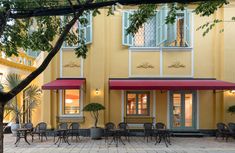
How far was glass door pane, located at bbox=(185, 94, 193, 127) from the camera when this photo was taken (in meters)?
16.2

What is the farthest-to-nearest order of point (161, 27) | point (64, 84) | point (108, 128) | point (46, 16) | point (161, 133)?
point (161, 27)
point (64, 84)
point (108, 128)
point (161, 133)
point (46, 16)

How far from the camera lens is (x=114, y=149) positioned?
12.0 m

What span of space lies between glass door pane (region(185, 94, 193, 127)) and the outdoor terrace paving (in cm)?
173

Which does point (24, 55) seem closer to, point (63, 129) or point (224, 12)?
point (63, 129)

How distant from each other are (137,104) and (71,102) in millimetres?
3651

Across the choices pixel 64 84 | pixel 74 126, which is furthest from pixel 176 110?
pixel 64 84

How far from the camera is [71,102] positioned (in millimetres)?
16375

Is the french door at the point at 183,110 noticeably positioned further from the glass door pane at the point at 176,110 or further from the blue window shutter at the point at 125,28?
the blue window shutter at the point at 125,28

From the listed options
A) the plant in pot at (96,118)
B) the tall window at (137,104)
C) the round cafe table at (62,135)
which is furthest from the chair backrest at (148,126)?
the round cafe table at (62,135)

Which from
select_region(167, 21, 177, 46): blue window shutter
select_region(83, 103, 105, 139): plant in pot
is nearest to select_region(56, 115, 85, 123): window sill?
select_region(83, 103, 105, 139): plant in pot

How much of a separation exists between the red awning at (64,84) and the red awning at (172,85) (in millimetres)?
1656

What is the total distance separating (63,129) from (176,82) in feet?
20.0

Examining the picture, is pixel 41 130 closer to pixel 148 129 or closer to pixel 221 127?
pixel 148 129

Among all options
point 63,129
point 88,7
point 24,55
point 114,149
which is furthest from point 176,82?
point 24,55
